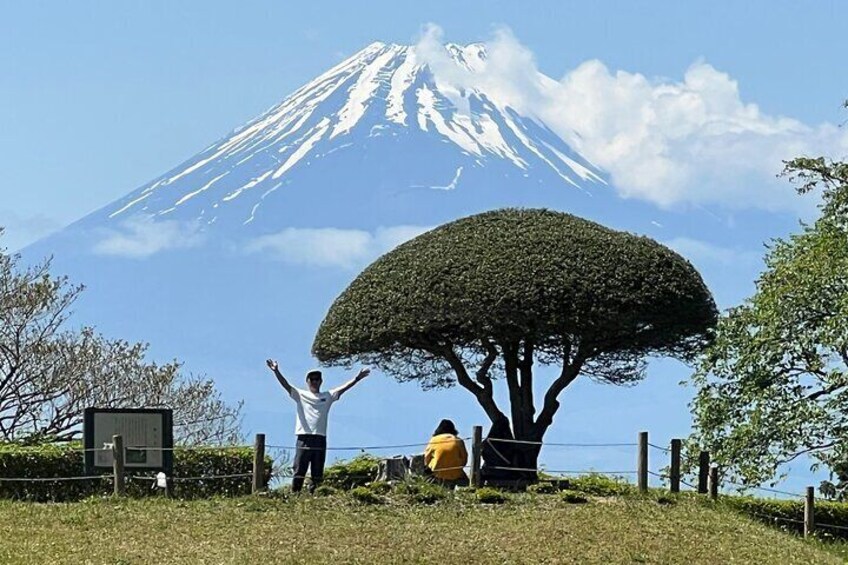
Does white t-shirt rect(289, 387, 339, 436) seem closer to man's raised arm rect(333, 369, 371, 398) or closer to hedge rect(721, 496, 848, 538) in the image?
man's raised arm rect(333, 369, 371, 398)

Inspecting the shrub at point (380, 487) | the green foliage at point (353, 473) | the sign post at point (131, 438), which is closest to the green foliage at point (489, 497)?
the shrub at point (380, 487)

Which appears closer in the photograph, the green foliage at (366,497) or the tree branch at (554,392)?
the green foliage at (366,497)

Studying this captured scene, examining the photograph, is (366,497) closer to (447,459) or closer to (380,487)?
(380,487)

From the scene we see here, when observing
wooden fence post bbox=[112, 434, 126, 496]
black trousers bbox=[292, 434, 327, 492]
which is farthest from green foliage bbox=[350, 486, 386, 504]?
wooden fence post bbox=[112, 434, 126, 496]

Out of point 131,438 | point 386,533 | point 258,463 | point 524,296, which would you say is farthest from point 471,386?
point 386,533

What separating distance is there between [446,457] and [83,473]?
5.98 metres

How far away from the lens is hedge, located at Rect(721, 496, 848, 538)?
85.1 ft

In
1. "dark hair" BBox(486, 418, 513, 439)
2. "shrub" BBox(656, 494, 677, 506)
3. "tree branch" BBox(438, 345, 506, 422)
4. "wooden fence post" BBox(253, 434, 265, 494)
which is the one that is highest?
"tree branch" BBox(438, 345, 506, 422)

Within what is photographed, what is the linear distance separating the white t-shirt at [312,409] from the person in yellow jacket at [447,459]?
2107 millimetres

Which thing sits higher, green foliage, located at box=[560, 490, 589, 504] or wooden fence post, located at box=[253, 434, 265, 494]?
wooden fence post, located at box=[253, 434, 265, 494]

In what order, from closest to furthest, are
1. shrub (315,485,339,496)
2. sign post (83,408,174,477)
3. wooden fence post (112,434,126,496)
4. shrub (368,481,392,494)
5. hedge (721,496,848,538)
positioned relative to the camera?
shrub (315,485,339,496) < shrub (368,481,392,494) < wooden fence post (112,434,126,496) < sign post (83,408,174,477) < hedge (721,496,848,538)

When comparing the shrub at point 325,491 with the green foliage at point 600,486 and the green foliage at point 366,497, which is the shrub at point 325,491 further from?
the green foliage at point 600,486

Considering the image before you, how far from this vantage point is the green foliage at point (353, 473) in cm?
2430

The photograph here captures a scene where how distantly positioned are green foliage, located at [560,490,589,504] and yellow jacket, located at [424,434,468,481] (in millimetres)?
2041
